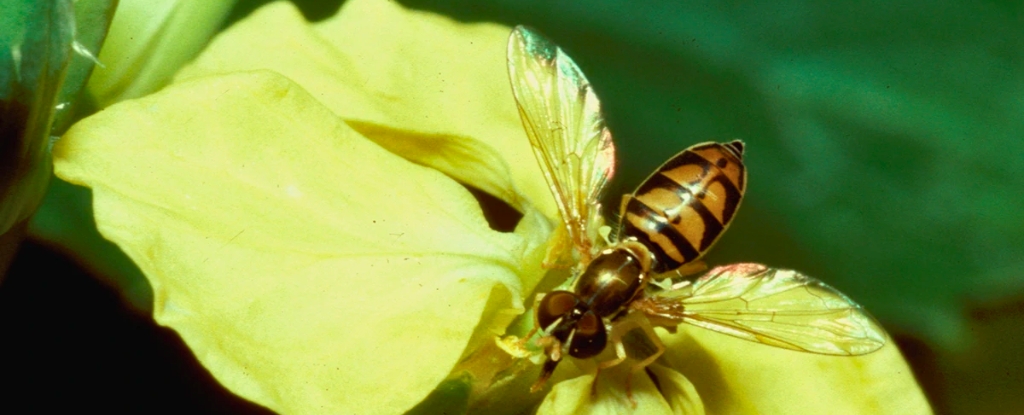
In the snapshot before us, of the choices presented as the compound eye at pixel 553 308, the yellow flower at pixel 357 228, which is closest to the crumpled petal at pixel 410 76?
the yellow flower at pixel 357 228

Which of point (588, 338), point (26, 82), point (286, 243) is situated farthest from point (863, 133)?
point (26, 82)

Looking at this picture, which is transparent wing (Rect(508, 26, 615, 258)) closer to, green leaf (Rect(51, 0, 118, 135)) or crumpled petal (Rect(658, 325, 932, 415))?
crumpled petal (Rect(658, 325, 932, 415))

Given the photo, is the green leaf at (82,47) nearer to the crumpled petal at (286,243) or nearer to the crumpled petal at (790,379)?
the crumpled petal at (286,243)

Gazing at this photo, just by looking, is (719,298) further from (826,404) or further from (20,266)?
(20,266)

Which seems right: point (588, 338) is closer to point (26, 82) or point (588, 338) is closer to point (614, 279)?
point (614, 279)

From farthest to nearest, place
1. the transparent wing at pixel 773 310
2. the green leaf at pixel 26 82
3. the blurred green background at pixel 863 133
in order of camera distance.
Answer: the blurred green background at pixel 863 133 < the transparent wing at pixel 773 310 < the green leaf at pixel 26 82

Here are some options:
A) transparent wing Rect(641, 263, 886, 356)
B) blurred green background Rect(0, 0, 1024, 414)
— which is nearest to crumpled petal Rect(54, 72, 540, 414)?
transparent wing Rect(641, 263, 886, 356)

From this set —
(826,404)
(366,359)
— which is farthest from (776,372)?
(366,359)
